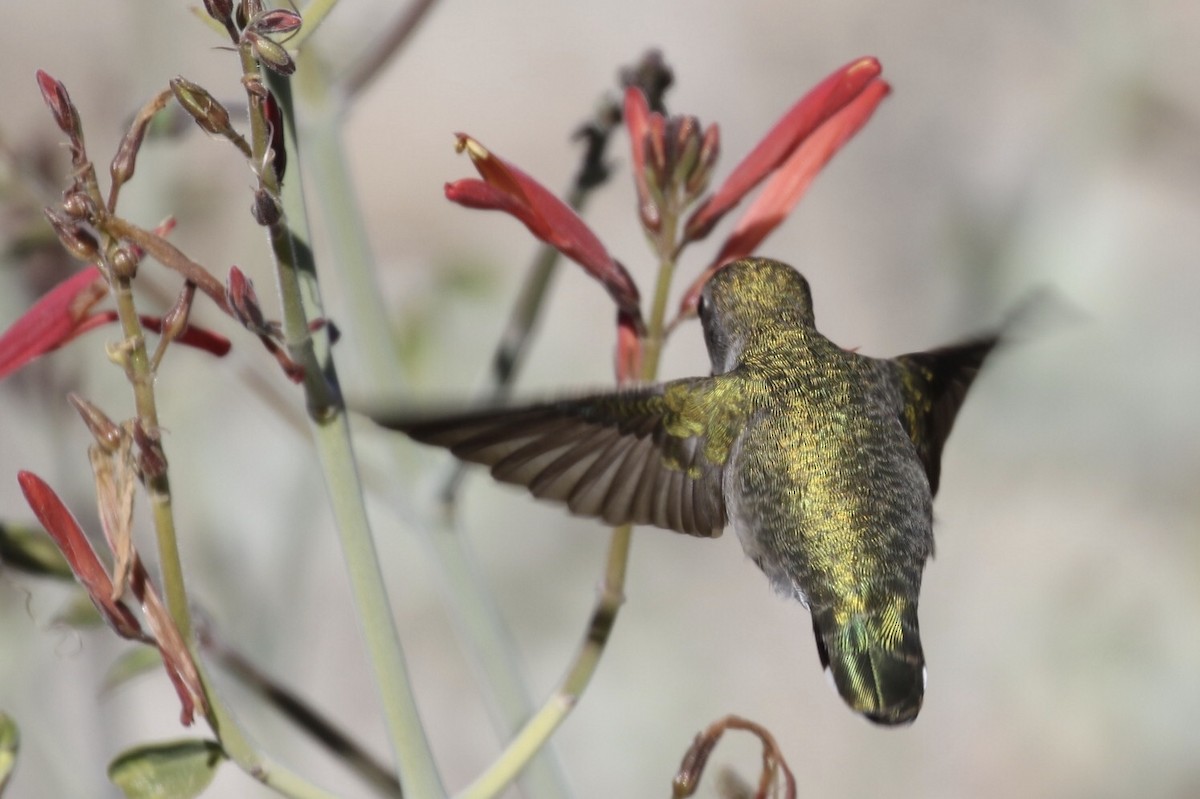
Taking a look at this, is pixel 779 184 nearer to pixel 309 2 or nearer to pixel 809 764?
pixel 309 2

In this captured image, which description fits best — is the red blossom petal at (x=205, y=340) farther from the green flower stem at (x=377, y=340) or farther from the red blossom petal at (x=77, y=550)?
the green flower stem at (x=377, y=340)

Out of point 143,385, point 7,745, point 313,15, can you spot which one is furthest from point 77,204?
point 7,745

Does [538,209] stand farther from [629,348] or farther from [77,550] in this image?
[77,550]

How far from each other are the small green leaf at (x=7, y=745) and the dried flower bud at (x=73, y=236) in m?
0.51

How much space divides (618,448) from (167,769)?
1.91 feet

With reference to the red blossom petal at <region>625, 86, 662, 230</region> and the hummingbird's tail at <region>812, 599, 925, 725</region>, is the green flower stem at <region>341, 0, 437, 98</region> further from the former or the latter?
the hummingbird's tail at <region>812, 599, 925, 725</region>

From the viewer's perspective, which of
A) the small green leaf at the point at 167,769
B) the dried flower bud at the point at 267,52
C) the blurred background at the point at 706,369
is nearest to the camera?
the dried flower bud at the point at 267,52

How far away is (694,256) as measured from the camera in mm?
5320

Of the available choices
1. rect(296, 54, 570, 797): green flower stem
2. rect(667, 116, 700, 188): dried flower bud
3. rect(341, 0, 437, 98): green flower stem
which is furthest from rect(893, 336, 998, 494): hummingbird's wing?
rect(341, 0, 437, 98): green flower stem

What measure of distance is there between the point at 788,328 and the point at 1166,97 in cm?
173

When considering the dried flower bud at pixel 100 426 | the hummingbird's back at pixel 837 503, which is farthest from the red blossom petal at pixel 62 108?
the hummingbird's back at pixel 837 503

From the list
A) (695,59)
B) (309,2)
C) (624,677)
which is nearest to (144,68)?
(309,2)

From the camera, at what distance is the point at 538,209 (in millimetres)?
1404

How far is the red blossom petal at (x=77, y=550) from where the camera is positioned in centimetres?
119
